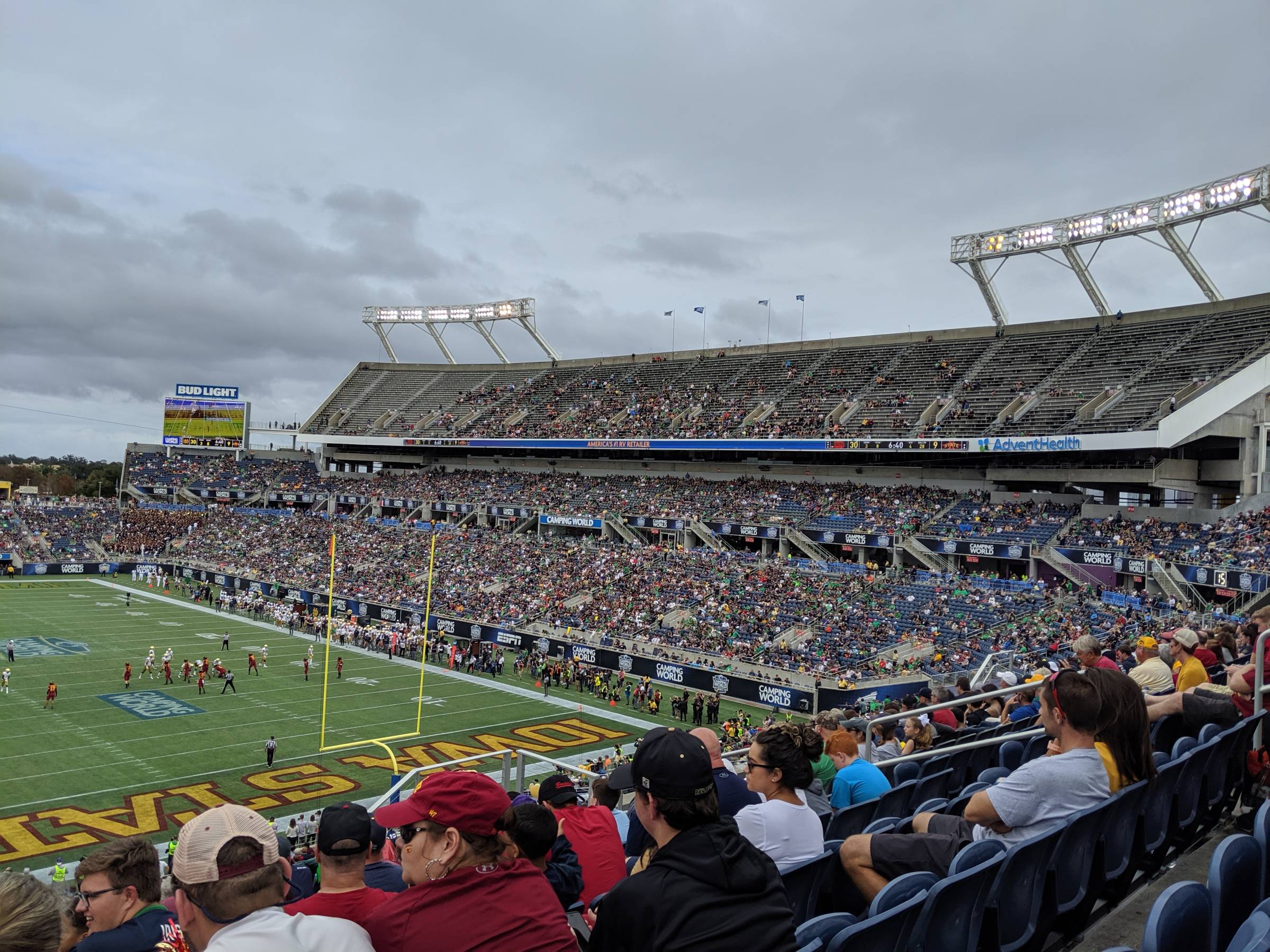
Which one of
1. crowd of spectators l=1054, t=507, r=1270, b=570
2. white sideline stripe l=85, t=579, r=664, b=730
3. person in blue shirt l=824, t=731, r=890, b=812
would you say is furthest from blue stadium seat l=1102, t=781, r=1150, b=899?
crowd of spectators l=1054, t=507, r=1270, b=570

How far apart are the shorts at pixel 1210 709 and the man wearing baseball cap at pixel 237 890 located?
6035 mm

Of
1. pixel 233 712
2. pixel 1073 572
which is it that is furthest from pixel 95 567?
pixel 1073 572

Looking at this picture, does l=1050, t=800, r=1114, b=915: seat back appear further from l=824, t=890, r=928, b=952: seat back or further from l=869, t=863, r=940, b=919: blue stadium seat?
l=824, t=890, r=928, b=952: seat back

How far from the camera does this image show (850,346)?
5094cm

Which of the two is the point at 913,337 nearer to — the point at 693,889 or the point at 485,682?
the point at 485,682

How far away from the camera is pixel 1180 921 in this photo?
2.83m

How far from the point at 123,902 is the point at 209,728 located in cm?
2424

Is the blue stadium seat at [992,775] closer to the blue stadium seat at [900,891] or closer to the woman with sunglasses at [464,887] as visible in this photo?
the blue stadium seat at [900,891]

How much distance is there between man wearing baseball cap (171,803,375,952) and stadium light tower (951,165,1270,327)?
133 feet

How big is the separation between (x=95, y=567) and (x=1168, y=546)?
60230 mm

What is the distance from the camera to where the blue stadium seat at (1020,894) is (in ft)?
12.6

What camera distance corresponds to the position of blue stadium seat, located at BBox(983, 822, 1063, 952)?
3840mm

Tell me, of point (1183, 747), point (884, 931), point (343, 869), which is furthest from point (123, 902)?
point (1183, 747)

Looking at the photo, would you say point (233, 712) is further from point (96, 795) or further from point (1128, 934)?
point (1128, 934)
